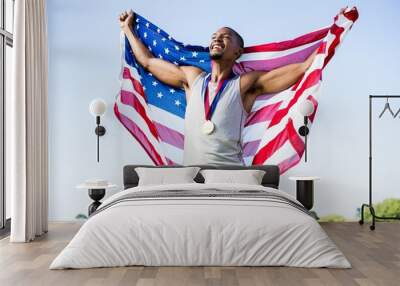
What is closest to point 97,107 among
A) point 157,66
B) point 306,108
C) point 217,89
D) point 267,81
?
point 157,66

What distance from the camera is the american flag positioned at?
22.0 ft

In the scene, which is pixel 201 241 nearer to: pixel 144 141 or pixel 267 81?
pixel 144 141

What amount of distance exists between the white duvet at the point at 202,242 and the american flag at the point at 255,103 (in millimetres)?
2533

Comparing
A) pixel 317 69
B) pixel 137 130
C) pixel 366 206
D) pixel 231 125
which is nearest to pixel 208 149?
pixel 231 125

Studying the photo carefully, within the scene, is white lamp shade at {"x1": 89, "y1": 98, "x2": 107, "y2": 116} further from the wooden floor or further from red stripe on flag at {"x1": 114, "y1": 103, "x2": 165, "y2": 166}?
the wooden floor

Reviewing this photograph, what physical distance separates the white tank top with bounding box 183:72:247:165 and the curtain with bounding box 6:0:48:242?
179cm

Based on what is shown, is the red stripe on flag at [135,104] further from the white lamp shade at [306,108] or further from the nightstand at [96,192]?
the white lamp shade at [306,108]

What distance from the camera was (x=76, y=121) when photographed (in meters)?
6.78

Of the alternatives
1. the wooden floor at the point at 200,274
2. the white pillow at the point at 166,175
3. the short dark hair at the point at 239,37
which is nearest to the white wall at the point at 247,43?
the short dark hair at the point at 239,37

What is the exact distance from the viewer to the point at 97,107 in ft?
21.3

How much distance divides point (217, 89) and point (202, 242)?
297 cm

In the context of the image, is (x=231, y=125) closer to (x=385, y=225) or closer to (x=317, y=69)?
(x=317, y=69)

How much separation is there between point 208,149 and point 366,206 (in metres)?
2.12

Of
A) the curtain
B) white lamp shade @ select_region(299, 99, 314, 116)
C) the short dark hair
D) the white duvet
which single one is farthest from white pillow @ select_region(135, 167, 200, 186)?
the white duvet
